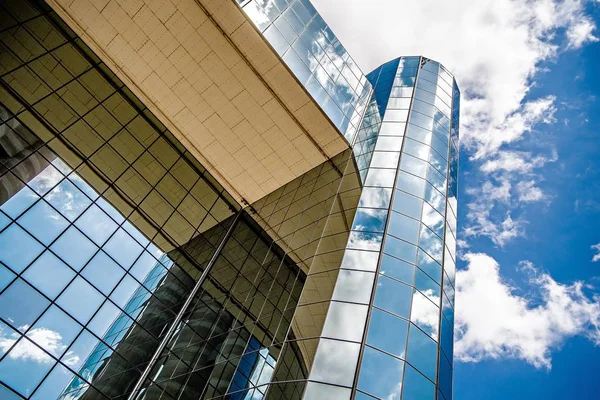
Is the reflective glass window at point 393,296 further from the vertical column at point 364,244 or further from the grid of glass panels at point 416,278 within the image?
the vertical column at point 364,244

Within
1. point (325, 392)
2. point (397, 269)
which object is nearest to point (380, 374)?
point (325, 392)

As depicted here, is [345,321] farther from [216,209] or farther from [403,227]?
[216,209]

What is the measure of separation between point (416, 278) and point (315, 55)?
14.9 meters

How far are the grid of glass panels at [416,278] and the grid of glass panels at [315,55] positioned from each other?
265 centimetres

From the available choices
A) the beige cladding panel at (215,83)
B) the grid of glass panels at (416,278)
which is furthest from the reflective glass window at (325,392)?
the beige cladding panel at (215,83)

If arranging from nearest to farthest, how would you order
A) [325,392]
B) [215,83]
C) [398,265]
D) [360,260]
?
[325,392] < [398,265] < [360,260] < [215,83]

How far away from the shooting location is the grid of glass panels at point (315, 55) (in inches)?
930

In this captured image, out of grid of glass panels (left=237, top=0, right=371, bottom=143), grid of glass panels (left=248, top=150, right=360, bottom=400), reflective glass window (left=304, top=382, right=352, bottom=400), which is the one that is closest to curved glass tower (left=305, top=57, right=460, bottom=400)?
reflective glass window (left=304, top=382, right=352, bottom=400)

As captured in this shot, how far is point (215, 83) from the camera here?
25547mm

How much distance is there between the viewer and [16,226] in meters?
20.0

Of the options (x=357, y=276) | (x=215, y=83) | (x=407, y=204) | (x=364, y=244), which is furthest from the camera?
(x=215, y=83)

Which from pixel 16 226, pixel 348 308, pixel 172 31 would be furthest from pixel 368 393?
pixel 172 31

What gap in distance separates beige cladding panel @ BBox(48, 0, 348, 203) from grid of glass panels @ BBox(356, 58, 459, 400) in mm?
5357

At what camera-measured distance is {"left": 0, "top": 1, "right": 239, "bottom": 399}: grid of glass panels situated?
1897cm
